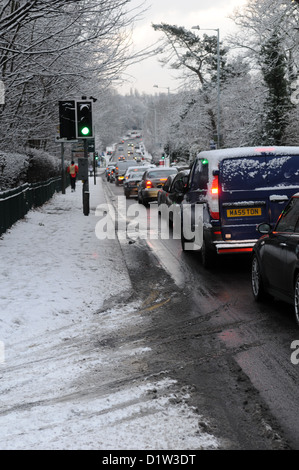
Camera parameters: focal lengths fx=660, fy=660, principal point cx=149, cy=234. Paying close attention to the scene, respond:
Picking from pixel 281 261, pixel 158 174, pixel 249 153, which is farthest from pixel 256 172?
pixel 158 174

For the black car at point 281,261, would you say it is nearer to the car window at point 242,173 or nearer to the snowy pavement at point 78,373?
the snowy pavement at point 78,373

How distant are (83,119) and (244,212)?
10586 mm

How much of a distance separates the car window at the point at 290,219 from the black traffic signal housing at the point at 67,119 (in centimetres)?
A: 1191

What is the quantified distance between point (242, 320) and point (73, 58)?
8402 millimetres

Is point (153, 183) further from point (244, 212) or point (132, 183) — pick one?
point (244, 212)

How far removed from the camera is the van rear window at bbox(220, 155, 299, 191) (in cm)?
1079

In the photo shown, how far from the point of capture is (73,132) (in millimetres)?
20469

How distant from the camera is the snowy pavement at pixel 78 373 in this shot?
4.36 metres

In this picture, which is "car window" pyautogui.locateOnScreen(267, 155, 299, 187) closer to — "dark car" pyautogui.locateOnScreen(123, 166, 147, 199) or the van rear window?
the van rear window

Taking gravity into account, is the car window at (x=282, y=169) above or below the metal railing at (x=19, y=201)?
above

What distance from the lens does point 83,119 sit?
66.5 ft

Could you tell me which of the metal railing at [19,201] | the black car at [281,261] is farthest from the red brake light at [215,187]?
the metal railing at [19,201]
